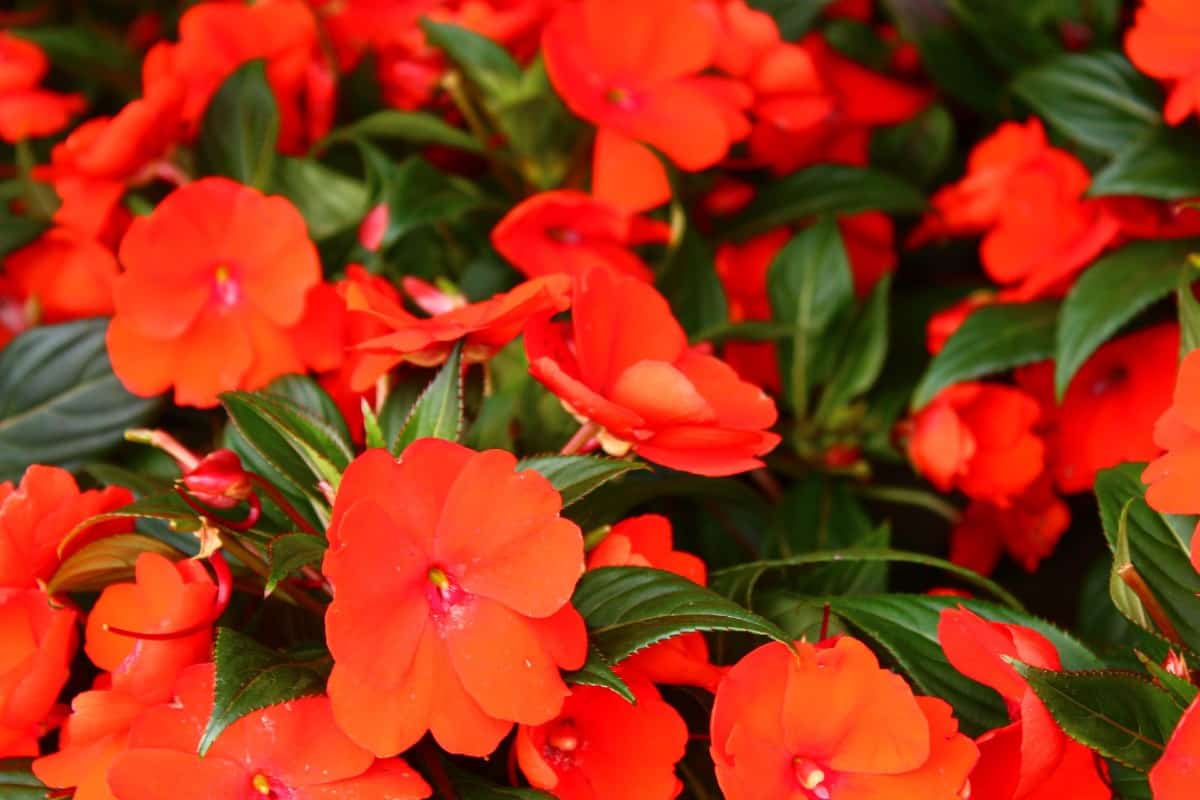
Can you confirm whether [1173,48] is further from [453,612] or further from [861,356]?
[453,612]

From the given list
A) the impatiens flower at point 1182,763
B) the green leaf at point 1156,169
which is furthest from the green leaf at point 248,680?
the green leaf at point 1156,169

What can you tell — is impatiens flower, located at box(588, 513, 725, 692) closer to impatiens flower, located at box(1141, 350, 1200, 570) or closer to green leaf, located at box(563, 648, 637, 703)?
green leaf, located at box(563, 648, 637, 703)

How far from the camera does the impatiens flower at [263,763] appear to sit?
2.20ft

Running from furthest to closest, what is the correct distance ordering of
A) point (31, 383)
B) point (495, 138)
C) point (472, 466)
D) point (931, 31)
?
point (931, 31)
point (495, 138)
point (31, 383)
point (472, 466)

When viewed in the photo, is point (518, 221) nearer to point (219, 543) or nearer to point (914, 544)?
point (219, 543)

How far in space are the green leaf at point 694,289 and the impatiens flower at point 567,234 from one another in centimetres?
7

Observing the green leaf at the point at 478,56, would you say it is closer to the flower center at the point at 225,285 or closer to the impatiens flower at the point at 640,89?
the impatiens flower at the point at 640,89

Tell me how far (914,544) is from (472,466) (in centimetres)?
85

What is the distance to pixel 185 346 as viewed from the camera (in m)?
1.01

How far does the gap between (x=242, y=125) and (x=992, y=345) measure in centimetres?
76

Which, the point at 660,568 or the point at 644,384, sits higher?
the point at 644,384

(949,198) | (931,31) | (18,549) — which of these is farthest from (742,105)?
(18,549)

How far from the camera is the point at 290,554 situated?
715mm

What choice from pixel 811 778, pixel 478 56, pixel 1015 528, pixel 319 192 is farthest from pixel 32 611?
pixel 1015 528
